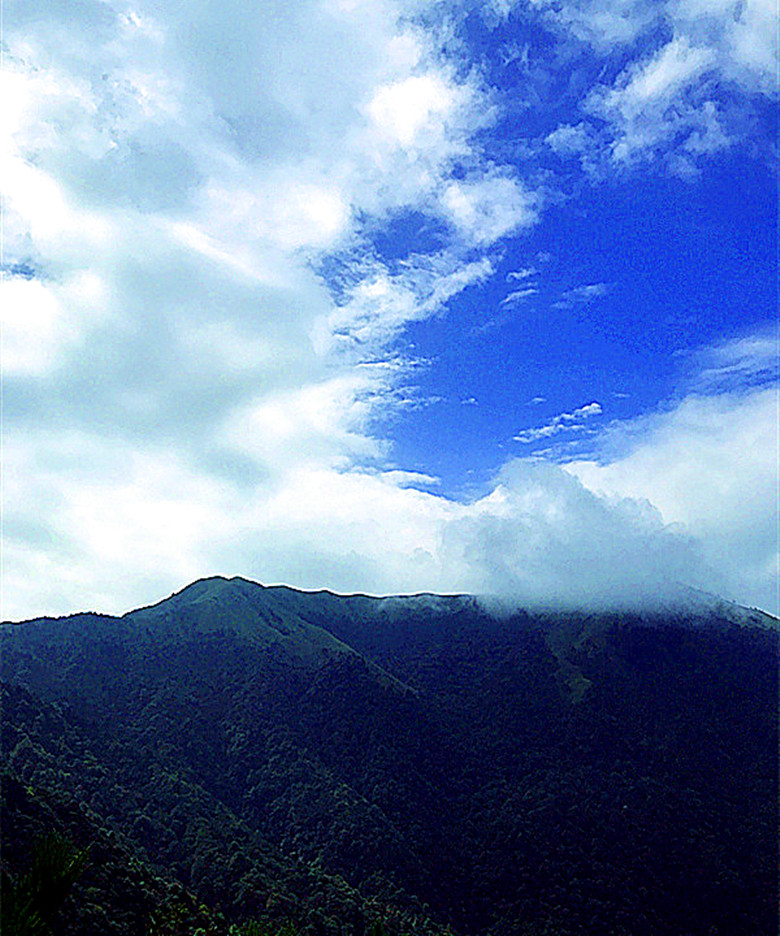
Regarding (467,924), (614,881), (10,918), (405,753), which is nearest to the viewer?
(10,918)

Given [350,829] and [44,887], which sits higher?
[44,887]

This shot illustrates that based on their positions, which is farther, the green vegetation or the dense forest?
the dense forest

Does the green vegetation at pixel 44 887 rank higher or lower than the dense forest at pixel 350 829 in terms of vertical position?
higher

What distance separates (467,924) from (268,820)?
4895cm

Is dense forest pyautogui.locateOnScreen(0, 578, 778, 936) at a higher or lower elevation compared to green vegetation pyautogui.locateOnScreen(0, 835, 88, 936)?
lower

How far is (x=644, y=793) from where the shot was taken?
7480 inches

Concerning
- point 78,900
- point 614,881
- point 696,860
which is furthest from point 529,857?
point 78,900

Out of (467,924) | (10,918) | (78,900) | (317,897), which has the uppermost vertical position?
(10,918)

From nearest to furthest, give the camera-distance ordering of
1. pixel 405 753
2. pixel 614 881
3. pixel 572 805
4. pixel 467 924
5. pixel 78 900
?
1. pixel 78 900
2. pixel 467 924
3. pixel 614 881
4. pixel 572 805
5. pixel 405 753

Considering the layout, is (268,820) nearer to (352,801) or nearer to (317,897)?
(352,801)

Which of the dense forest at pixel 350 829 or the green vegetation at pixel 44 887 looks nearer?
the green vegetation at pixel 44 887

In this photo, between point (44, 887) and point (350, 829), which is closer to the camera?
point (44, 887)

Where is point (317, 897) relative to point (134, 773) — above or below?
below

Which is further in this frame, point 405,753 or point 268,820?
point 405,753
